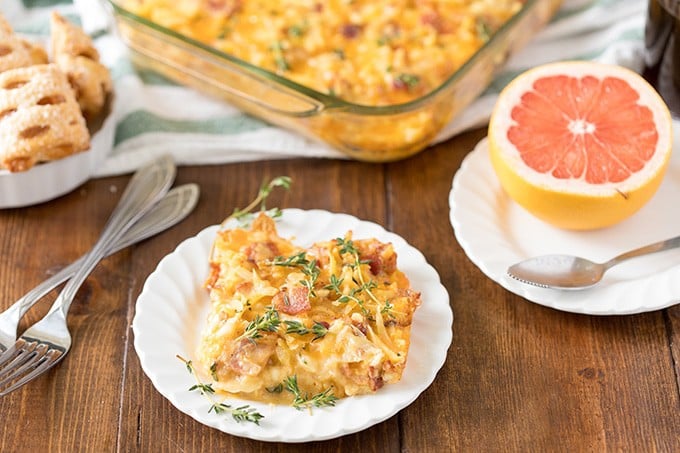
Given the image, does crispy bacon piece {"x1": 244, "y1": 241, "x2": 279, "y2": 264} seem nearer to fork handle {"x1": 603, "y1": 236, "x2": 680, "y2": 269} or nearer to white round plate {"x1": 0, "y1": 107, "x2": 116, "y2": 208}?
white round plate {"x1": 0, "y1": 107, "x2": 116, "y2": 208}

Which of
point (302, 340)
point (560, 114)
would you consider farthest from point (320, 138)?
point (302, 340)

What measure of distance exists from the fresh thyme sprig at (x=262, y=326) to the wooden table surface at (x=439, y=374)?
22 centimetres

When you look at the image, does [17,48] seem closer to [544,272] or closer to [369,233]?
[369,233]

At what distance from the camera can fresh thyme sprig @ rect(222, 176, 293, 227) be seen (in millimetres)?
2301

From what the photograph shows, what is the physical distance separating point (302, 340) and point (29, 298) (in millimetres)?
694

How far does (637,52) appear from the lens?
2811 millimetres

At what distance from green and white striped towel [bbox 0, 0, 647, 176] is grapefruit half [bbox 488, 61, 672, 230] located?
374 mm

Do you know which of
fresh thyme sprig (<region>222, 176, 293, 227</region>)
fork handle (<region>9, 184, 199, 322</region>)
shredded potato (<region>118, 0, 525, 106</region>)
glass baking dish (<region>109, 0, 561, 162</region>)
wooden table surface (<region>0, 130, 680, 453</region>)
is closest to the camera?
wooden table surface (<region>0, 130, 680, 453</region>)

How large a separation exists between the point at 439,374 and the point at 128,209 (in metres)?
0.91

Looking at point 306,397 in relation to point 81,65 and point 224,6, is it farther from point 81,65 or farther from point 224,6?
point 224,6

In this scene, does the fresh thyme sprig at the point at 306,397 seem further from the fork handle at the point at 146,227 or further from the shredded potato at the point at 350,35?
the shredded potato at the point at 350,35

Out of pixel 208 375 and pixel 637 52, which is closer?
pixel 208 375

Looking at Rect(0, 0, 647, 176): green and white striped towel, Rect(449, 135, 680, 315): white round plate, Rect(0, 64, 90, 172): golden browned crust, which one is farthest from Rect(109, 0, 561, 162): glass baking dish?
Rect(0, 64, 90, 172): golden browned crust

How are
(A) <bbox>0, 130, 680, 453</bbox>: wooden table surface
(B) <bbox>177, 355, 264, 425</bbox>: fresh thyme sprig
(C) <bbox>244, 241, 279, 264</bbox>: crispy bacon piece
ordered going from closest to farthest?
(B) <bbox>177, 355, 264, 425</bbox>: fresh thyme sprig < (A) <bbox>0, 130, 680, 453</bbox>: wooden table surface < (C) <bbox>244, 241, 279, 264</bbox>: crispy bacon piece
